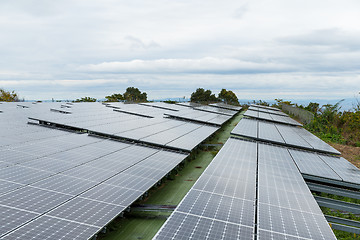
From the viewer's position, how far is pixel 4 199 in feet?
21.6

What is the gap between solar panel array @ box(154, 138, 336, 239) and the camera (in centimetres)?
609

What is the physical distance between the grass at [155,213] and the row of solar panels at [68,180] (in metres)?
1.06

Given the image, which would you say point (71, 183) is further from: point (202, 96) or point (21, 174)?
point (202, 96)

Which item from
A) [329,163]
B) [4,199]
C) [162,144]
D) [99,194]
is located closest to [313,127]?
[329,163]

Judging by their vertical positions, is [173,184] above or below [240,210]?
below

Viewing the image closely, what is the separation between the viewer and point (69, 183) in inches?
317

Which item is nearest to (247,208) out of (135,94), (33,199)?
(33,199)

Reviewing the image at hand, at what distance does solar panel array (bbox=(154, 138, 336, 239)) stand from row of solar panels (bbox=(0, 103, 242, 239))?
6.21 ft

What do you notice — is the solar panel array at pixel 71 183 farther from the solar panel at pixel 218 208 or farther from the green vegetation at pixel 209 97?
the green vegetation at pixel 209 97

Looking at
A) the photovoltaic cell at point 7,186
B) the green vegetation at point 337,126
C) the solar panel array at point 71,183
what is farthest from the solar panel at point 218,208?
the green vegetation at point 337,126

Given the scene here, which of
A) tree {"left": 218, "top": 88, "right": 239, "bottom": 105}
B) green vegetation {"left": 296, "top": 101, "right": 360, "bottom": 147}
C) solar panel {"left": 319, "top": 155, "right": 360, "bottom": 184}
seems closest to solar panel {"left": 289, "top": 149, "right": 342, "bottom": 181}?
solar panel {"left": 319, "top": 155, "right": 360, "bottom": 184}

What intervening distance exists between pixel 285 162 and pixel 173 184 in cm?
581

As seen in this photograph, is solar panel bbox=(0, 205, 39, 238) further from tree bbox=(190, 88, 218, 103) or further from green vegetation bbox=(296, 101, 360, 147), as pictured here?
tree bbox=(190, 88, 218, 103)

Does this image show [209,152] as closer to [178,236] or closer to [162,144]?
[162,144]
